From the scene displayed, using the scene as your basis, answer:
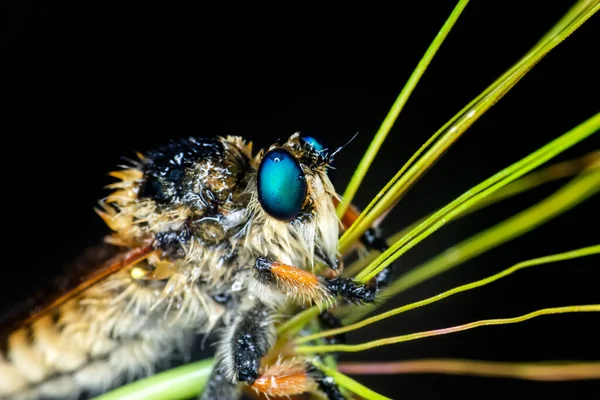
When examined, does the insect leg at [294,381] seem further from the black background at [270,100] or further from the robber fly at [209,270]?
the black background at [270,100]

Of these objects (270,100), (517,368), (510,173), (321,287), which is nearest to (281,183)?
(321,287)

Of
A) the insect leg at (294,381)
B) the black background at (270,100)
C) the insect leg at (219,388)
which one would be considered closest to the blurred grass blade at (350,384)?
the insect leg at (294,381)

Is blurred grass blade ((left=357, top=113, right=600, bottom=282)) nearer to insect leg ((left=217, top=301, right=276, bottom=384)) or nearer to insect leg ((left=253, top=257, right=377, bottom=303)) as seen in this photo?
insect leg ((left=253, top=257, right=377, bottom=303))

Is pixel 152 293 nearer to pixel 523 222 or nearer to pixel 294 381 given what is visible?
pixel 294 381

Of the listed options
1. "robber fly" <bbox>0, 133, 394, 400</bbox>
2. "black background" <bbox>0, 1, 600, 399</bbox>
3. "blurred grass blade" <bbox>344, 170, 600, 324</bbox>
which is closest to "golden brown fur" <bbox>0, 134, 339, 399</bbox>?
"robber fly" <bbox>0, 133, 394, 400</bbox>

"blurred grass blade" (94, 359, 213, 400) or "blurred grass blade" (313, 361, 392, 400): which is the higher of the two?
"blurred grass blade" (313, 361, 392, 400)

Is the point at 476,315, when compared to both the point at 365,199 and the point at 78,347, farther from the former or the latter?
the point at 78,347
